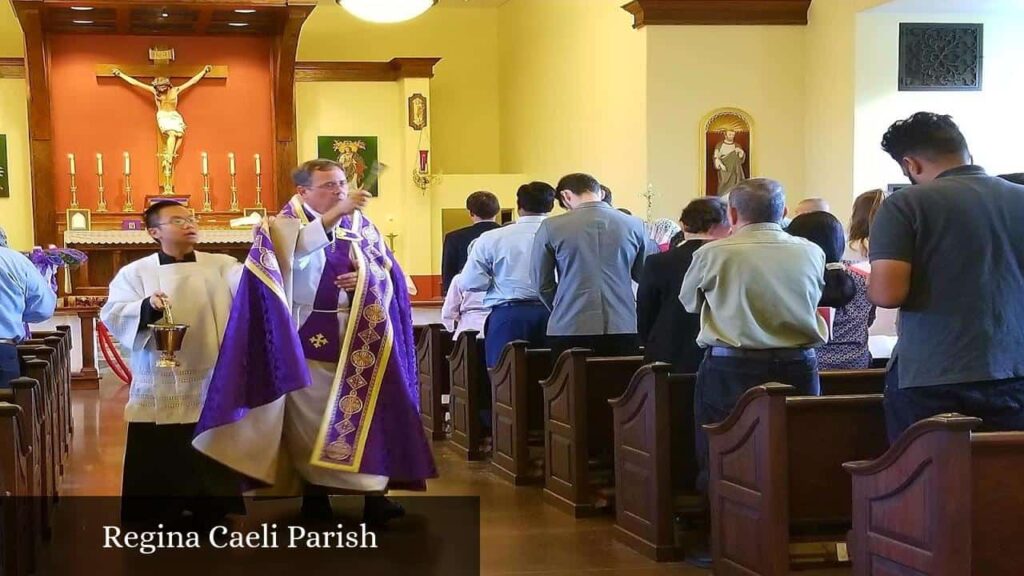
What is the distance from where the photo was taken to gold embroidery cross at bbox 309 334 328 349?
5.56 meters

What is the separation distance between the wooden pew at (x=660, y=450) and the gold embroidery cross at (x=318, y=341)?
1319 mm

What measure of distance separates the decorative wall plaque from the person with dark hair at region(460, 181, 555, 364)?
5.63 meters

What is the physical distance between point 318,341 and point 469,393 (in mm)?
2458

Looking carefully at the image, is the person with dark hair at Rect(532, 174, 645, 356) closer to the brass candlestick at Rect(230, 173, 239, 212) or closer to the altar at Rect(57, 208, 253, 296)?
the altar at Rect(57, 208, 253, 296)

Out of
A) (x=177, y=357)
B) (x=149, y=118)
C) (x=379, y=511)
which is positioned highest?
(x=149, y=118)

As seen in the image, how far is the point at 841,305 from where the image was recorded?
498 cm

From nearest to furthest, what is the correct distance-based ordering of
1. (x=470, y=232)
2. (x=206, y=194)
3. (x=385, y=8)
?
(x=385, y=8) < (x=470, y=232) < (x=206, y=194)

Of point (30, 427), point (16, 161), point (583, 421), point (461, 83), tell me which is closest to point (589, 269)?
point (583, 421)

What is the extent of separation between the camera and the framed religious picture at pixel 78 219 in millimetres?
15016

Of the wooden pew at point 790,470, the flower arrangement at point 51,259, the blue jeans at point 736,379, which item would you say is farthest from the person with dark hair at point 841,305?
the flower arrangement at point 51,259

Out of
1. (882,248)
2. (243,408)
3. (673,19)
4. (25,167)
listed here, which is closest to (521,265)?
(243,408)

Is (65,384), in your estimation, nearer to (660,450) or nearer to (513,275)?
(513,275)

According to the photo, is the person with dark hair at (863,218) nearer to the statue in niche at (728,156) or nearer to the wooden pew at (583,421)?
the wooden pew at (583,421)
